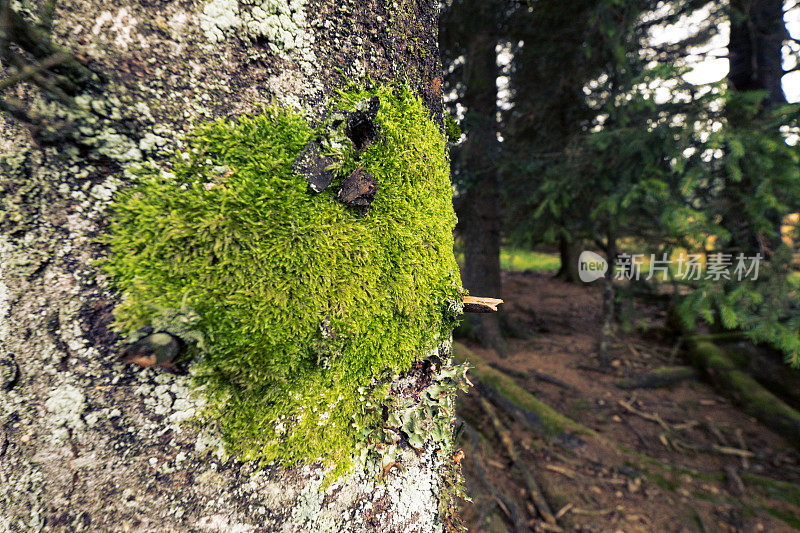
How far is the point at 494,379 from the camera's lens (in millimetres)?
4965

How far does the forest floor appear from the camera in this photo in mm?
3242

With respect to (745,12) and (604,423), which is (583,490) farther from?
(745,12)

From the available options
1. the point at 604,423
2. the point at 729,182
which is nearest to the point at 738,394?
the point at 604,423

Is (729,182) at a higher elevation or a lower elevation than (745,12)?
lower

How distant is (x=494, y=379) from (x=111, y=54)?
17.2ft

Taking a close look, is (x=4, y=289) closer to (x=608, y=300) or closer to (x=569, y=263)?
(x=608, y=300)

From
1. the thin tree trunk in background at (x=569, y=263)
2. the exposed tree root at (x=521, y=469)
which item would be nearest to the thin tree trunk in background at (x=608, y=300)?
the exposed tree root at (x=521, y=469)

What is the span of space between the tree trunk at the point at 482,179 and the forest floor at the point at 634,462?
144 cm

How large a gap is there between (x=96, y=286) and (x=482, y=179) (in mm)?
6013

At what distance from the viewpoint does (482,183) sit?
600 cm
